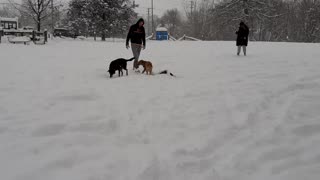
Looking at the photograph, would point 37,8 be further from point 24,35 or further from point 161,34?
point 161,34

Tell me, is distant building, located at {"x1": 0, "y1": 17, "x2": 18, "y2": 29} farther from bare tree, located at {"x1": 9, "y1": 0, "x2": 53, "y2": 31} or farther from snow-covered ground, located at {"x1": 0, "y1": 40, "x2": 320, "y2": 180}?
snow-covered ground, located at {"x1": 0, "y1": 40, "x2": 320, "y2": 180}

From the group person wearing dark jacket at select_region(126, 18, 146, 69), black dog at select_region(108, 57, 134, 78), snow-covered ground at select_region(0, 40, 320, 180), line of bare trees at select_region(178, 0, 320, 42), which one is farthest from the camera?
line of bare trees at select_region(178, 0, 320, 42)

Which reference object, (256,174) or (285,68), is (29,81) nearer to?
(256,174)

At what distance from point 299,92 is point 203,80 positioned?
2.67m

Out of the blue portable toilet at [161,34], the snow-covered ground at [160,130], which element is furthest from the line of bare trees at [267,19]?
the snow-covered ground at [160,130]

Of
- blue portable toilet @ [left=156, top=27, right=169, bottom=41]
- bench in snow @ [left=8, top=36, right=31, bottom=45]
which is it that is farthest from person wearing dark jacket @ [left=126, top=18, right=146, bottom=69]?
blue portable toilet @ [left=156, top=27, right=169, bottom=41]

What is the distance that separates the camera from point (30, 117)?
5.29 metres

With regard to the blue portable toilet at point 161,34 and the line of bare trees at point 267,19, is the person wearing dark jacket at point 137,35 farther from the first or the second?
the line of bare trees at point 267,19

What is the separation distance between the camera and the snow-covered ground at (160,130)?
12.5 feet

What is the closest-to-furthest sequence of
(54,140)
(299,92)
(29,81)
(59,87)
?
(54,140)
(299,92)
(59,87)
(29,81)

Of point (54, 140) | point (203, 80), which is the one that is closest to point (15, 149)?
point (54, 140)

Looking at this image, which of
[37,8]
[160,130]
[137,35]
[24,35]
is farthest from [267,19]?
[160,130]

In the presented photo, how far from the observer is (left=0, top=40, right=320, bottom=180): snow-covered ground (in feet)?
12.5

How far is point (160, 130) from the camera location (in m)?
4.98
